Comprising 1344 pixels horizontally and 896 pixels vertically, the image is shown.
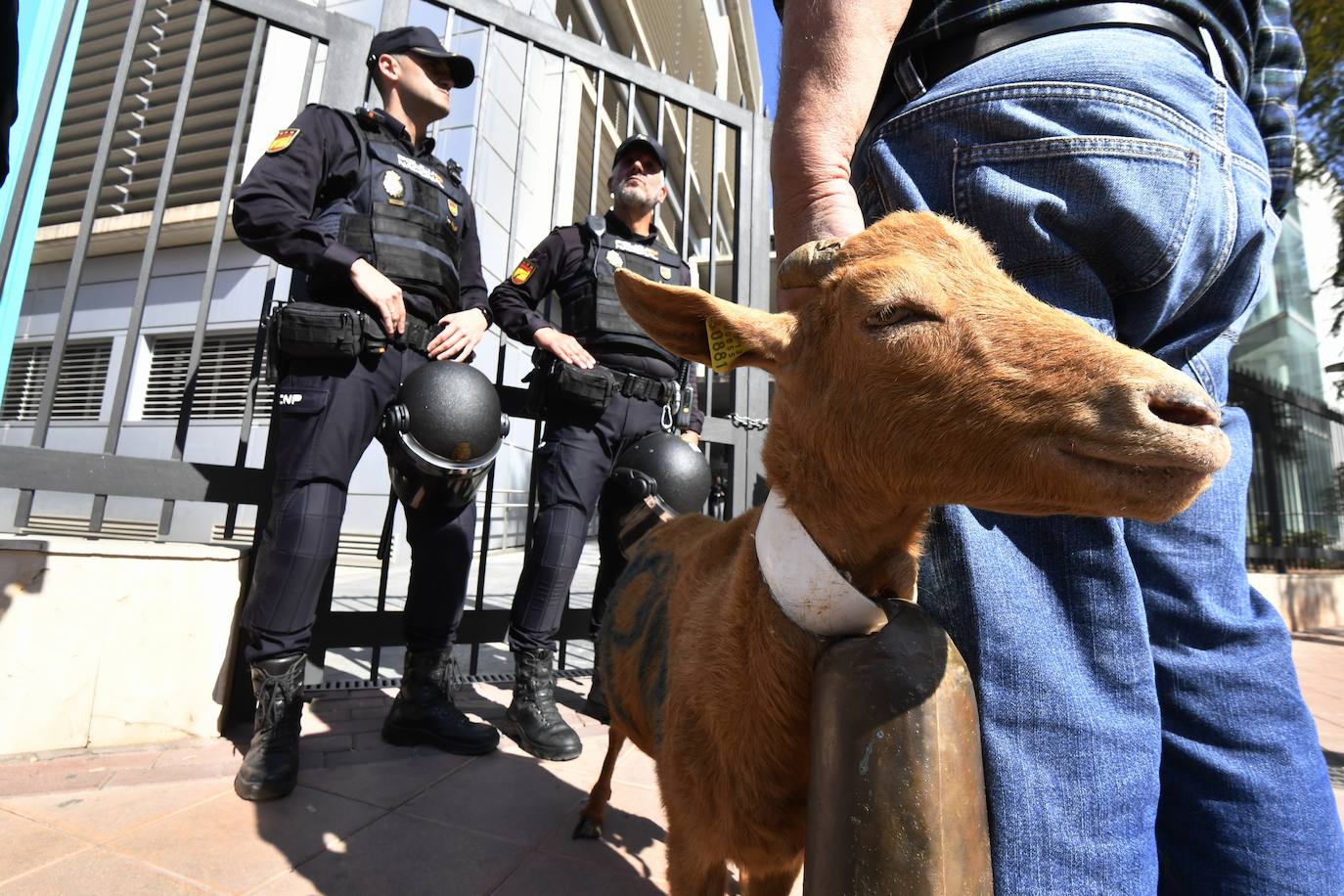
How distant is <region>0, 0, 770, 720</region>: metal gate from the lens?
3430 mm

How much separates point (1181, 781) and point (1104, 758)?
0.35 metres

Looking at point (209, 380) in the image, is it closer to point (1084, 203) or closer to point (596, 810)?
point (596, 810)

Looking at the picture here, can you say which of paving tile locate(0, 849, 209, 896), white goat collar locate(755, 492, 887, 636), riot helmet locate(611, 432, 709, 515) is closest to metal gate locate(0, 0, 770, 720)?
riot helmet locate(611, 432, 709, 515)

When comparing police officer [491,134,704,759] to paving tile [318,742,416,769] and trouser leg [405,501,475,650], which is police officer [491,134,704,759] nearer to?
trouser leg [405,501,475,650]

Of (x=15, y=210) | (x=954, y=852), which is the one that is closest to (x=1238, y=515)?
(x=954, y=852)

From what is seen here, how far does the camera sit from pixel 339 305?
2.99 metres

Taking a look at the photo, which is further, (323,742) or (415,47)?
(415,47)

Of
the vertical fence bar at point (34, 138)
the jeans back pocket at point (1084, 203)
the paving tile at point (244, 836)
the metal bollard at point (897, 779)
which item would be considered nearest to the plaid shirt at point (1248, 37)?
the jeans back pocket at point (1084, 203)

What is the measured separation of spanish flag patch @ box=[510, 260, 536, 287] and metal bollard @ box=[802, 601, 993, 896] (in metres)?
3.42

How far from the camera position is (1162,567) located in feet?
4.35

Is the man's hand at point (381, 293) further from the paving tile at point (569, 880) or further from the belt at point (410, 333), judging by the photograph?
the paving tile at point (569, 880)

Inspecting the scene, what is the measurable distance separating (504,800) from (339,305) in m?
2.30

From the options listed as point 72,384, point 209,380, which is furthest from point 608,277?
point 72,384

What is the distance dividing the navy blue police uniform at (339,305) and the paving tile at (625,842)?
1.22m
